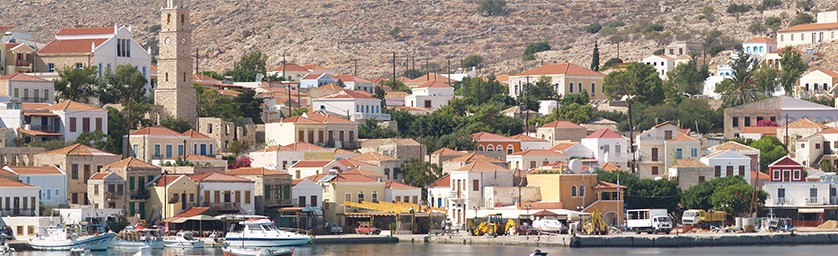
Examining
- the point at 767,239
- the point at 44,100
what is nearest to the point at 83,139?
the point at 44,100

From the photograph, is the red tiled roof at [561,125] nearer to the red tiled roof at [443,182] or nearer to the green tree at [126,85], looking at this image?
the red tiled roof at [443,182]

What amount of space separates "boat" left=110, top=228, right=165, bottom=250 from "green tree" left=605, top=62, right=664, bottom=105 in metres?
55.0

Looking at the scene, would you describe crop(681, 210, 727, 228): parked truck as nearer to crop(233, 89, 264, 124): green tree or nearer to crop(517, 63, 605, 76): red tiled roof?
crop(233, 89, 264, 124): green tree

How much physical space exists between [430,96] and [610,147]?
26618mm

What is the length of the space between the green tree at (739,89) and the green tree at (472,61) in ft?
152

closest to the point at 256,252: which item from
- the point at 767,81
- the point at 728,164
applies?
the point at 728,164

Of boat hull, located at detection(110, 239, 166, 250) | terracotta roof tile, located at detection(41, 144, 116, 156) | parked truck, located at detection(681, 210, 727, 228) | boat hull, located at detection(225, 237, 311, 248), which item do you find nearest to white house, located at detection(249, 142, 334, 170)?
A: terracotta roof tile, located at detection(41, 144, 116, 156)

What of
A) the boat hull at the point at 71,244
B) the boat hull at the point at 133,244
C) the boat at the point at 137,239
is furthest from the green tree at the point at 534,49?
the boat hull at the point at 71,244

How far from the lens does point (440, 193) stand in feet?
311

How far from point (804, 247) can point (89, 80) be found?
129 ft

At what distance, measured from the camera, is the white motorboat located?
289ft

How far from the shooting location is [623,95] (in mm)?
134250

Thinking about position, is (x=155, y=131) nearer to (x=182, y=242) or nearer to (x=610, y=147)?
(x=182, y=242)

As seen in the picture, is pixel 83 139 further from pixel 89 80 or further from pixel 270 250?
pixel 270 250
